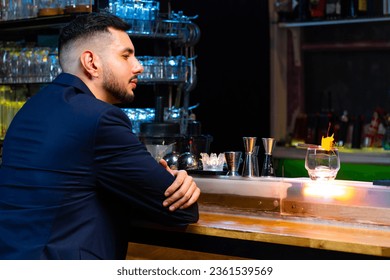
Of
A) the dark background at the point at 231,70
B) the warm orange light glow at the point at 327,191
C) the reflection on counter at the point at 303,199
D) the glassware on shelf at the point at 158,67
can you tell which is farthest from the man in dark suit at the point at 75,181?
the dark background at the point at 231,70

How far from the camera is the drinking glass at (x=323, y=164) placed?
9.88 feet

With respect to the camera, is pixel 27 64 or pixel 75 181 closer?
pixel 75 181

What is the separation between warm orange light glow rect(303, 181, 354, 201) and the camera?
2.80 m

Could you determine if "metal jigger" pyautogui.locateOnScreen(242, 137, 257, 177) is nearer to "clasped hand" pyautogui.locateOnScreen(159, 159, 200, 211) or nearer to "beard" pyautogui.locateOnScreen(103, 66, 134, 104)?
"clasped hand" pyautogui.locateOnScreen(159, 159, 200, 211)

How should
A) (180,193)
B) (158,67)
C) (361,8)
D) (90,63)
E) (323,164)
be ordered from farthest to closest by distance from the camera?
(361,8) → (158,67) → (323,164) → (90,63) → (180,193)

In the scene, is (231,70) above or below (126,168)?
above

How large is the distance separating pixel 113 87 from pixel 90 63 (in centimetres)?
13

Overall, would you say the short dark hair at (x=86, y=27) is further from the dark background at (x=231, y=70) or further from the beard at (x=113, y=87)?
the dark background at (x=231, y=70)

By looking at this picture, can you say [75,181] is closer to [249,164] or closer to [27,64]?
[249,164]

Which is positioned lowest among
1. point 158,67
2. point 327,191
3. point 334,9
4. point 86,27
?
point 327,191

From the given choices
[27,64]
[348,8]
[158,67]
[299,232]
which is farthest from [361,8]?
[299,232]

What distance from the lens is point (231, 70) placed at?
236 inches

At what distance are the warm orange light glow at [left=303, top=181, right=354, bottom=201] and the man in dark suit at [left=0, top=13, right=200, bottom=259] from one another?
0.48 meters

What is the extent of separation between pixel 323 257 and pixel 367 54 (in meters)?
4.12
